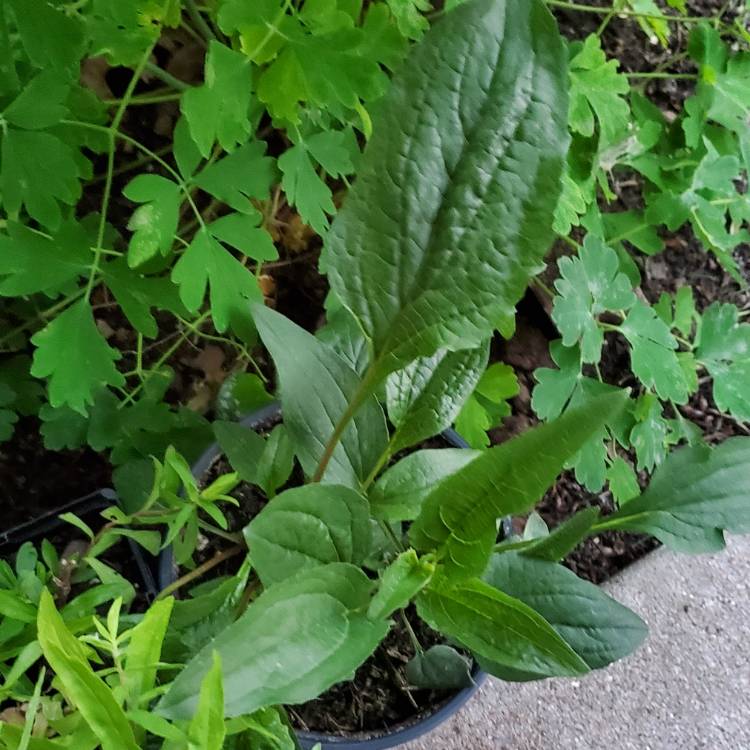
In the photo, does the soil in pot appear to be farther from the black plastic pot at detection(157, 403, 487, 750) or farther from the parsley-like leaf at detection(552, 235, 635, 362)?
the parsley-like leaf at detection(552, 235, 635, 362)

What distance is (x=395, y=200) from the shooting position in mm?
485

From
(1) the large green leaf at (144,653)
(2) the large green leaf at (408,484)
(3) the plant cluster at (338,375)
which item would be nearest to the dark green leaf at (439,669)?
(3) the plant cluster at (338,375)

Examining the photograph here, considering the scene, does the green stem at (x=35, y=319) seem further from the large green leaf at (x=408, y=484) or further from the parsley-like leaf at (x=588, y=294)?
the parsley-like leaf at (x=588, y=294)

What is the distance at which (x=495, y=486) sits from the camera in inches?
18.9

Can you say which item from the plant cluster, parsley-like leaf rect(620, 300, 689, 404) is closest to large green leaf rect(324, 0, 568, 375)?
the plant cluster

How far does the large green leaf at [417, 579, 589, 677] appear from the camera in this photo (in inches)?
18.9

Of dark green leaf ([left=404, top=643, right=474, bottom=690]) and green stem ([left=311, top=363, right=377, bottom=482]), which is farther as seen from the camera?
dark green leaf ([left=404, top=643, right=474, bottom=690])

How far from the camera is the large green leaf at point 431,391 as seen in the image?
24.6 inches

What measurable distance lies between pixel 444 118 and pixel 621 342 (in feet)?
2.88

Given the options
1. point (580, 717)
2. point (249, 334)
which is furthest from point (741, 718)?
point (249, 334)

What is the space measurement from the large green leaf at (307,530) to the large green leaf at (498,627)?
68mm

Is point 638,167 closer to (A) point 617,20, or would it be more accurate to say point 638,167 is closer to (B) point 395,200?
(A) point 617,20

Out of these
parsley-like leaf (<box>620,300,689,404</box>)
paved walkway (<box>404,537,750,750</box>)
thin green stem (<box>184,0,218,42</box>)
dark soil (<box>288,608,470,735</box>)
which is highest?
thin green stem (<box>184,0,218,42</box>)

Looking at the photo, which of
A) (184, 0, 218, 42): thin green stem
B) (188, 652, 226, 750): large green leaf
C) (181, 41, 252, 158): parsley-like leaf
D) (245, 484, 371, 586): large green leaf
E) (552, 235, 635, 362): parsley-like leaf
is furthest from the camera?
(552, 235, 635, 362): parsley-like leaf
